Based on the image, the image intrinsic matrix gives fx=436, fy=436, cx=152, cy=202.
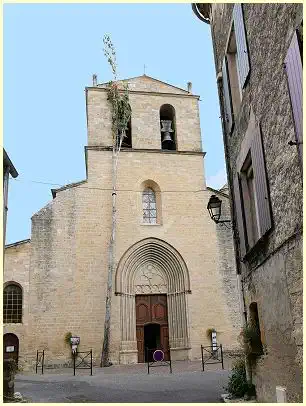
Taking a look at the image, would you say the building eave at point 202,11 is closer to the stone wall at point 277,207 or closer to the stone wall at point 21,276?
the stone wall at point 277,207

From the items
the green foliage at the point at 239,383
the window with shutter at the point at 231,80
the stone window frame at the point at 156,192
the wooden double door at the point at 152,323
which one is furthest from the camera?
the stone window frame at the point at 156,192

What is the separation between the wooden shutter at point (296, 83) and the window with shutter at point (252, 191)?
1485 mm

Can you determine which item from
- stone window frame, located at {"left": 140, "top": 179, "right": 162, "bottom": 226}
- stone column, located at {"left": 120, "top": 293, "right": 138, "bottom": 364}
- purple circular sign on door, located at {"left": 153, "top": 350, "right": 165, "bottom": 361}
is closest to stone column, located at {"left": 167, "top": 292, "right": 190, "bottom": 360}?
purple circular sign on door, located at {"left": 153, "top": 350, "right": 165, "bottom": 361}

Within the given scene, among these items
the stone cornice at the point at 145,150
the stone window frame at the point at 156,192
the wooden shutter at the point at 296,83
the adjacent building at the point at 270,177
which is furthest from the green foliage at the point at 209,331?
the wooden shutter at the point at 296,83

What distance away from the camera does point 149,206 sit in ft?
64.7

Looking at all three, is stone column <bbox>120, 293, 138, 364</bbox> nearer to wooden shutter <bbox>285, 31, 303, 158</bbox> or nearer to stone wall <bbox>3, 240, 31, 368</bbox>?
stone wall <bbox>3, 240, 31, 368</bbox>

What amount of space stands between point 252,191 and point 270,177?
6.13 ft

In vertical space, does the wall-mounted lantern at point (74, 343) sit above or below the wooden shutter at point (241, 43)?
below

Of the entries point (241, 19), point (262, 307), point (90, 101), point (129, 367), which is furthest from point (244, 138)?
point (90, 101)

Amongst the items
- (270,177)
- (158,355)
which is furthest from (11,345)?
(270,177)

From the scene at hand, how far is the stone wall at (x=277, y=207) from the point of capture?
15.5 ft

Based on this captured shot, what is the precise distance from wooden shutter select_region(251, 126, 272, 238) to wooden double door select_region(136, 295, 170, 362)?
12901mm

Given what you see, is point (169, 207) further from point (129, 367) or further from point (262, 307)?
point (262, 307)

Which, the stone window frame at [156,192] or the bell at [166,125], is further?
the bell at [166,125]
